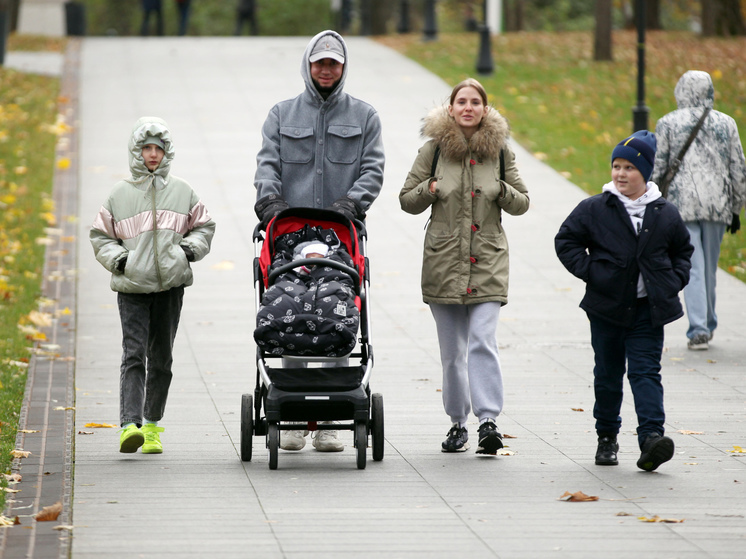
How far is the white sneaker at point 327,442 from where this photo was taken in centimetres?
717

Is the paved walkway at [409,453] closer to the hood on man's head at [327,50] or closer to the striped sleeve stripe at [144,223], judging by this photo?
the hood on man's head at [327,50]

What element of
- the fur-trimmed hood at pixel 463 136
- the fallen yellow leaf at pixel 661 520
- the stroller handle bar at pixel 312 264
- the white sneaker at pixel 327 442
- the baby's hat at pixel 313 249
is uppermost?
the fur-trimmed hood at pixel 463 136

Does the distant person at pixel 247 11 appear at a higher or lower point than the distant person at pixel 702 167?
higher

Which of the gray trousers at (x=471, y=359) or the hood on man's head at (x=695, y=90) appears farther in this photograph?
the hood on man's head at (x=695, y=90)

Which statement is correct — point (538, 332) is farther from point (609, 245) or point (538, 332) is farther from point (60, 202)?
point (60, 202)

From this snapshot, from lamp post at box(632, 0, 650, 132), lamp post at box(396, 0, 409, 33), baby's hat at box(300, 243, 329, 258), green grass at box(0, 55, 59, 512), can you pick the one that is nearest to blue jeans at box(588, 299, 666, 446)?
baby's hat at box(300, 243, 329, 258)

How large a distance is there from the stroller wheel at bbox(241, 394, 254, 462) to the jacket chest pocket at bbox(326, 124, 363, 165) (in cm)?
141

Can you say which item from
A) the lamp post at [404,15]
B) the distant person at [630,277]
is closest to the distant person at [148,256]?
the distant person at [630,277]

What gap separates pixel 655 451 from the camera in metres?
6.36

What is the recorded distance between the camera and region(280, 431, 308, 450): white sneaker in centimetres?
719

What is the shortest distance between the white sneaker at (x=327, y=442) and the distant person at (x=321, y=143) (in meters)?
1.31

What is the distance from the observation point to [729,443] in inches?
286

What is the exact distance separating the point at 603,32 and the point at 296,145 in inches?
753

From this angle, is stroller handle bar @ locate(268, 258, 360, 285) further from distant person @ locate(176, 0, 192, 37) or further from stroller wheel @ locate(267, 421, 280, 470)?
distant person @ locate(176, 0, 192, 37)
